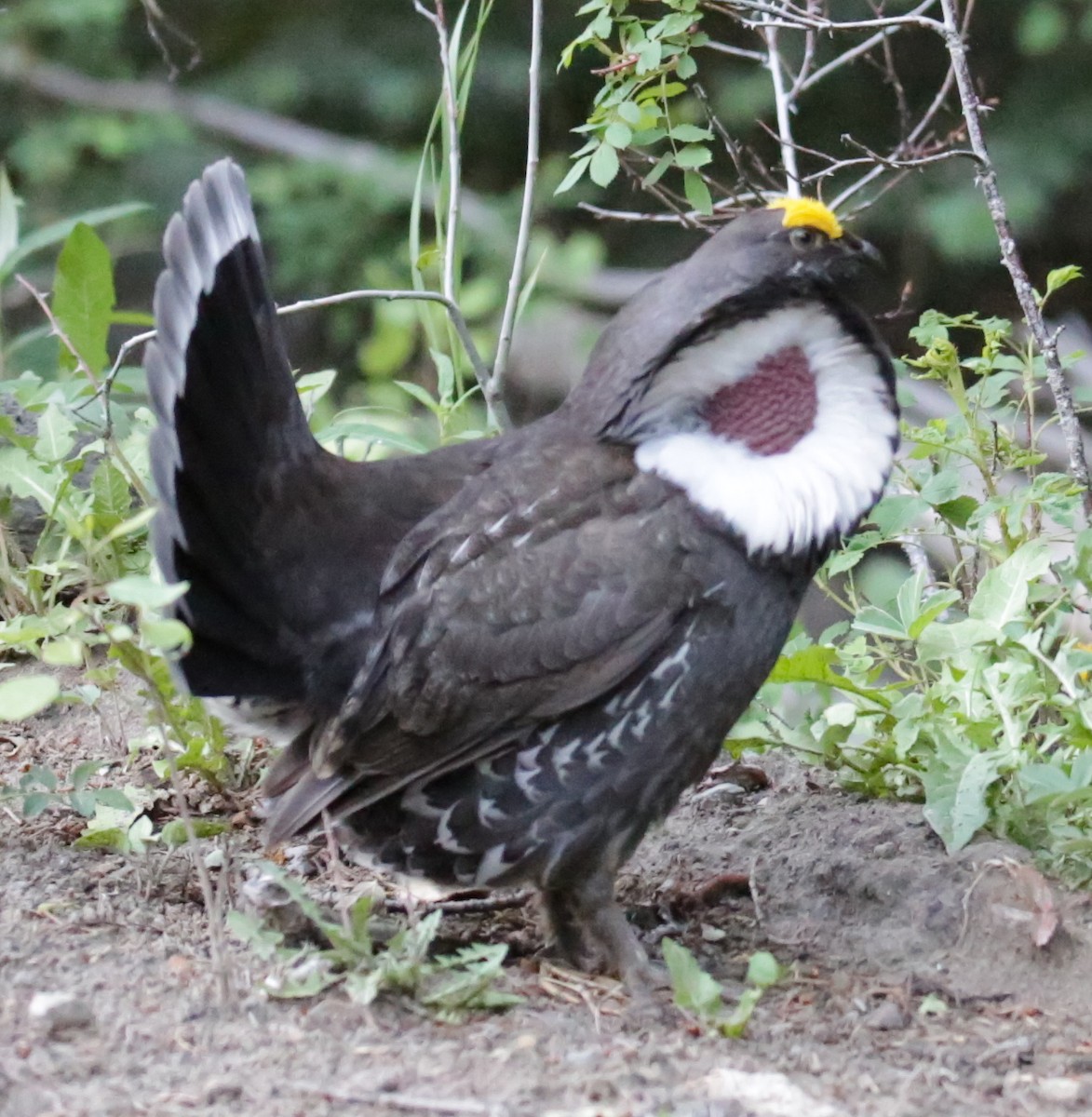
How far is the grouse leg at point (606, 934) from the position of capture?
3020mm

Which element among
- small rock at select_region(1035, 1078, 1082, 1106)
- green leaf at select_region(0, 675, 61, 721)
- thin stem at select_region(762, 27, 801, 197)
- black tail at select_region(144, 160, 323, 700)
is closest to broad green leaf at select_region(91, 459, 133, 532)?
black tail at select_region(144, 160, 323, 700)

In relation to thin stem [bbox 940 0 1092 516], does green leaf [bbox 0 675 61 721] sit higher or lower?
lower

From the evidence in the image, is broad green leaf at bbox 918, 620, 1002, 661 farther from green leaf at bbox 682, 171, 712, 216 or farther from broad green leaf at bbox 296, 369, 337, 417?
broad green leaf at bbox 296, 369, 337, 417

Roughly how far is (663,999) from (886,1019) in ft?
1.29

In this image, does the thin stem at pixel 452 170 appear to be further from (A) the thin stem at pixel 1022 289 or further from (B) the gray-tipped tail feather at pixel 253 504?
(A) the thin stem at pixel 1022 289

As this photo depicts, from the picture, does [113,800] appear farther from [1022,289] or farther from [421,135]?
[421,135]

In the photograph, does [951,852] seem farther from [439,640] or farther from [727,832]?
[439,640]

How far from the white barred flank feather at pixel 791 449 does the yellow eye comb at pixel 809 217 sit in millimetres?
146

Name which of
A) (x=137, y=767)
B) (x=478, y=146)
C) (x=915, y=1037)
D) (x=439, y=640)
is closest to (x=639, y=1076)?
(x=915, y=1037)

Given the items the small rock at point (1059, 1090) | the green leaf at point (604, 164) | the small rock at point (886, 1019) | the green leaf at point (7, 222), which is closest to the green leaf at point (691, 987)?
the small rock at point (886, 1019)

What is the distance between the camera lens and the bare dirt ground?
2299 mm

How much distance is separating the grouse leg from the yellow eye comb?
48.8 inches

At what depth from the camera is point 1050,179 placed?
23.6 ft

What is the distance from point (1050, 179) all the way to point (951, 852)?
4.81 meters
